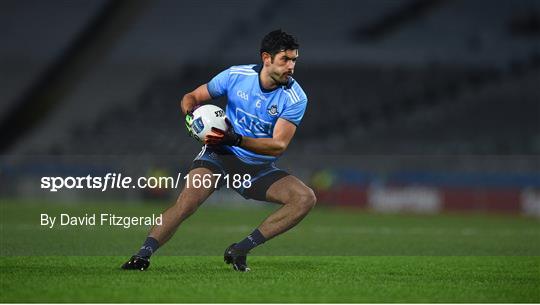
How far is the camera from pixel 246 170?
8656 millimetres

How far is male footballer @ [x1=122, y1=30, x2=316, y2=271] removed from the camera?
26.8 ft

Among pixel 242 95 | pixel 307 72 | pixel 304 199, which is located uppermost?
pixel 307 72

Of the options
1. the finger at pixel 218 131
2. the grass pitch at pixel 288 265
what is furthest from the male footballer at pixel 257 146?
the grass pitch at pixel 288 265

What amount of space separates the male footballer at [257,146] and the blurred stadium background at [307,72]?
15.8 m

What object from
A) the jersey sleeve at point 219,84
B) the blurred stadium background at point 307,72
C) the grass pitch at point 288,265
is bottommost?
the grass pitch at point 288,265

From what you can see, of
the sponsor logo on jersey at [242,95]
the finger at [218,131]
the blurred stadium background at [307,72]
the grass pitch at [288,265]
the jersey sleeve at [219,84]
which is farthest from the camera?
the blurred stadium background at [307,72]

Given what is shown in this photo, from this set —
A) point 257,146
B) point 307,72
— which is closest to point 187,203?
point 257,146

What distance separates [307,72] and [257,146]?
22.3 metres

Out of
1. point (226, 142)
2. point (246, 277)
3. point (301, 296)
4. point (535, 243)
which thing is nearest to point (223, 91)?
point (226, 142)

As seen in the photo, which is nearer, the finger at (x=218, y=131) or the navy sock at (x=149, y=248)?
the finger at (x=218, y=131)

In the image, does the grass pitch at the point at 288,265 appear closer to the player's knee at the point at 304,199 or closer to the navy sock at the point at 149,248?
the navy sock at the point at 149,248

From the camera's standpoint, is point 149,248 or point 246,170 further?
point 246,170

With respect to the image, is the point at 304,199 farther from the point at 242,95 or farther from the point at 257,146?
the point at 242,95

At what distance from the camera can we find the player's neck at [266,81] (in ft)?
27.8
